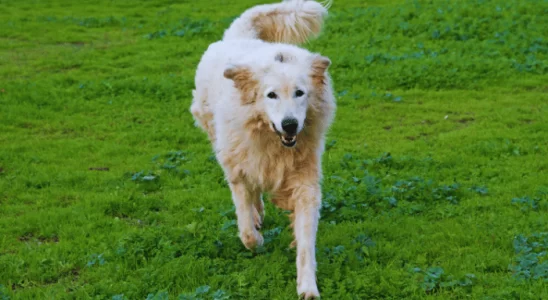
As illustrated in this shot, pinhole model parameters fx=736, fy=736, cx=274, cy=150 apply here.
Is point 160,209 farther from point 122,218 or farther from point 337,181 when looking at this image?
point 337,181

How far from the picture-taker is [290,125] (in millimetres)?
5742

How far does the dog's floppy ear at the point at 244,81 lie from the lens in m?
6.12

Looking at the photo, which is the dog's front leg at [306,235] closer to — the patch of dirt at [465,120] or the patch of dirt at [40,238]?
the patch of dirt at [40,238]

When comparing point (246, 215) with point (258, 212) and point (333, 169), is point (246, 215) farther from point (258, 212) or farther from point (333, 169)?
point (333, 169)

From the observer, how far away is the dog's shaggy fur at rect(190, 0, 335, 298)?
587 centimetres

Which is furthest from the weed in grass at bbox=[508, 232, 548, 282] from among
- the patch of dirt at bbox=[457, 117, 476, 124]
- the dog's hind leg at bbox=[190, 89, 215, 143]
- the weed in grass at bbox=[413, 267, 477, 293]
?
the patch of dirt at bbox=[457, 117, 476, 124]

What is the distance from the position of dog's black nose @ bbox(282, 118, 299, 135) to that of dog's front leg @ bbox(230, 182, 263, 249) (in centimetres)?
108

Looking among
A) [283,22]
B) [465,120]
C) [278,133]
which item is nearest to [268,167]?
[278,133]

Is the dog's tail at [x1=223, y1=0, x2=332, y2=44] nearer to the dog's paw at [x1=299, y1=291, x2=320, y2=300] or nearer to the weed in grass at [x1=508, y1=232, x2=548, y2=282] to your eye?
the weed in grass at [x1=508, y1=232, x2=548, y2=282]

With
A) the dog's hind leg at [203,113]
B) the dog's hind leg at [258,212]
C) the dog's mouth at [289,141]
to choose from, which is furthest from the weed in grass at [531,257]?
the dog's hind leg at [203,113]

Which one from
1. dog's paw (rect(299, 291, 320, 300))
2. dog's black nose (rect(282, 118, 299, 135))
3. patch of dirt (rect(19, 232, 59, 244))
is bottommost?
patch of dirt (rect(19, 232, 59, 244))

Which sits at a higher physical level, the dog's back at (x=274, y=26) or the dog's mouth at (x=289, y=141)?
the dog's back at (x=274, y=26)

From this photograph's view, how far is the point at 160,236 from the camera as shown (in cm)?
673

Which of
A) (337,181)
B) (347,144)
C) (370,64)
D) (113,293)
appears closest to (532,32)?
(370,64)
